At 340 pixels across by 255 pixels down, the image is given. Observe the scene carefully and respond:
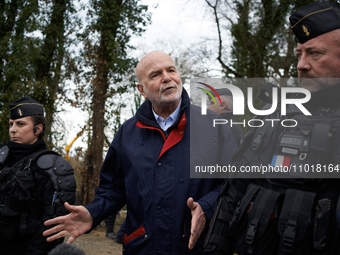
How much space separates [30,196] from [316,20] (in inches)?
114

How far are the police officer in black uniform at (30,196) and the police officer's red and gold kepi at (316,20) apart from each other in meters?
2.58

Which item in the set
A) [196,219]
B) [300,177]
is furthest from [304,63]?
[196,219]

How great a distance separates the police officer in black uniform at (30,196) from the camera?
3.48 meters

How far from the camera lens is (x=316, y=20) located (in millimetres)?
1917

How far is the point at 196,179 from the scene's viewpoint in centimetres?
257

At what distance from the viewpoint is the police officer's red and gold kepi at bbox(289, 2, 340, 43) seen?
6.16ft

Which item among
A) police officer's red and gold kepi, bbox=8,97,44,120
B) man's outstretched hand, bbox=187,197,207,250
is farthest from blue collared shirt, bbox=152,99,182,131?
police officer's red and gold kepi, bbox=8,97,44,120

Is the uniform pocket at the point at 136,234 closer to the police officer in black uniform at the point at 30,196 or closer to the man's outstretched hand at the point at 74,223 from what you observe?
the man's outstretched hand at the point at 74,223

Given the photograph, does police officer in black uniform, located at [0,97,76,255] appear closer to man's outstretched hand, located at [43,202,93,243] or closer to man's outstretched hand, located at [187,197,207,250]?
man's outstretched hand, located at [43,202,93,243]

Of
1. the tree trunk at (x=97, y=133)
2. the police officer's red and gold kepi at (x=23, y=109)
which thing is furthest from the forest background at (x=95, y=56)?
the police officer's red and gold kepi at (x=23, y=109)

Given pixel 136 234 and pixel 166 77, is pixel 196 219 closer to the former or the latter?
pixel 136 234

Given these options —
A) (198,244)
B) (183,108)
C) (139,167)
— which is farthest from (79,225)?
(183,108)

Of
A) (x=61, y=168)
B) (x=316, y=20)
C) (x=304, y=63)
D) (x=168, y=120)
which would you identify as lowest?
(x=61, y=168)

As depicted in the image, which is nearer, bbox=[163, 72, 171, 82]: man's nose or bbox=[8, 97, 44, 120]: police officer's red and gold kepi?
bbox=[163, 72, 171, 82]: man's nose
